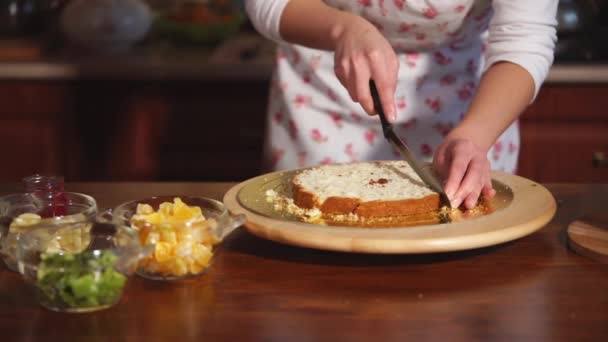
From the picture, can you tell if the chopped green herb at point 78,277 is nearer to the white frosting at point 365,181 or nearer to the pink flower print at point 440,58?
the white frosting at point 365,181

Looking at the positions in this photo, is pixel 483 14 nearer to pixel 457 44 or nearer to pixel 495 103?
pixel 457 44

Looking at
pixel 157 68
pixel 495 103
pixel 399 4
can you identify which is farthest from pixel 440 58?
pixel 157 68

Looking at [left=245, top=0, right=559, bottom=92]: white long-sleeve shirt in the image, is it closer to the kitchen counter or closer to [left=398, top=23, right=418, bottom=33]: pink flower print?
[left=398, top=23, right=418, bottom=33]: pink flower print

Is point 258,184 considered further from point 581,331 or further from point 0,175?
point 0,175

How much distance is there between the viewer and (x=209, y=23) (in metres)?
2.74

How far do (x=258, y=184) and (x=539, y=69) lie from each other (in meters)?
0.49

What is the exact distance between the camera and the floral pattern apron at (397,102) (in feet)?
6.14

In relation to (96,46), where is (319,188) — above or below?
above

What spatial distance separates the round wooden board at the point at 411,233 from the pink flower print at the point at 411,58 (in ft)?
2.12

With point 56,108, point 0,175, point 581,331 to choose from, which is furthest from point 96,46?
point 581,331

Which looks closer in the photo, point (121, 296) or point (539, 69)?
point (121, 296)

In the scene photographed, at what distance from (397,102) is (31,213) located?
0.89 meters

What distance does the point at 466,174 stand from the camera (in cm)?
130

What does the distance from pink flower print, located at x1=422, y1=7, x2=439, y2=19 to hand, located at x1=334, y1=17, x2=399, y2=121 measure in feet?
1.30
